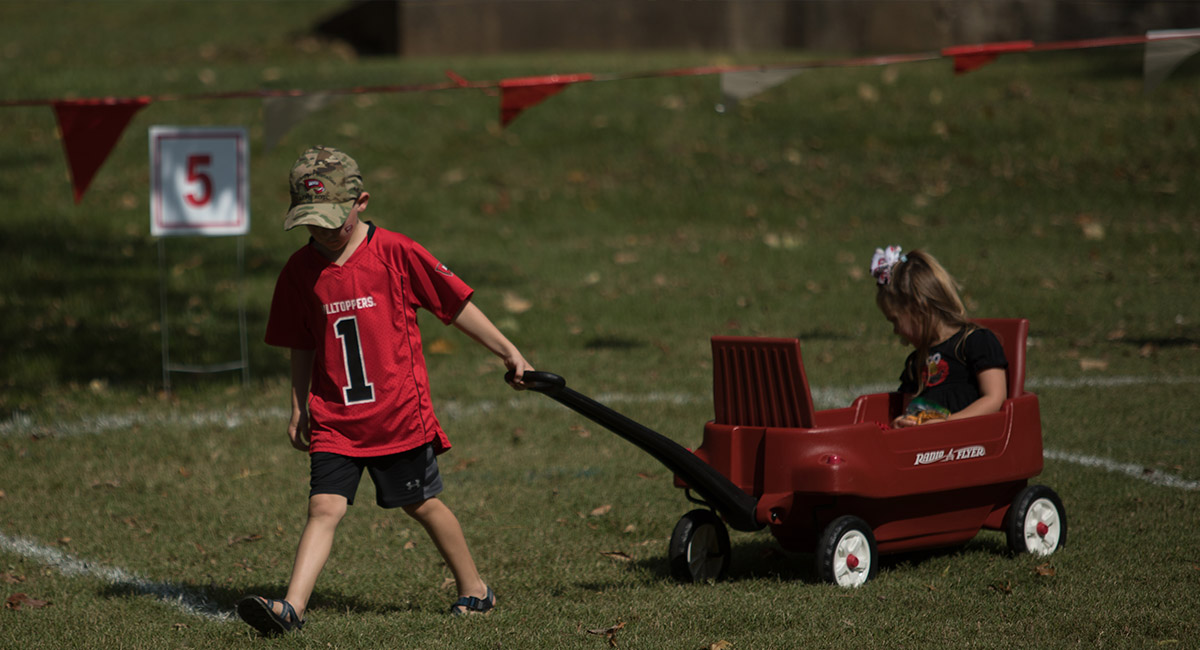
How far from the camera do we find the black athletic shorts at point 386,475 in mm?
4281

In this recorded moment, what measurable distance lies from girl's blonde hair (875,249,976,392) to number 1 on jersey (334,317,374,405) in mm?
2244

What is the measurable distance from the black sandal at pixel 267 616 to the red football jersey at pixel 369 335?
1.78 feet

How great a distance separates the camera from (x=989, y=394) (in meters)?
5.14

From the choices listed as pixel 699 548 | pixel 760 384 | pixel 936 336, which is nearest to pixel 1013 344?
pixel 936 336

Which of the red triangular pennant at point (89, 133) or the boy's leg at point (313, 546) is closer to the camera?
the boy's leg at point (313, 546)

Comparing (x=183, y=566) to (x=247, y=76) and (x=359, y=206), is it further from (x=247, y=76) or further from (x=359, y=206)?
(x=247, y=76)

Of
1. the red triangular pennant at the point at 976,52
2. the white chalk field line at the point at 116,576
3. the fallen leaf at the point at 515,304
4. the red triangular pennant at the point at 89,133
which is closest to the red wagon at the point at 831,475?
the white chalk field line at the point at 116,576

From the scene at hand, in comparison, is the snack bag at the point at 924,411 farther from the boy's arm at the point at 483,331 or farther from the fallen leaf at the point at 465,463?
the fallen leaf at the point at 465,463

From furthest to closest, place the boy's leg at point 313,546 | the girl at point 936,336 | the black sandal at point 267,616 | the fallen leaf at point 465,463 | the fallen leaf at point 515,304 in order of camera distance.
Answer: the fallen leaf at point 515,304
the fallen leaf at point 465,463
the girl at point 936,336
the boy's leg at point 313,546
the black sandal at point 267,616

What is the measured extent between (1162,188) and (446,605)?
1079 cm

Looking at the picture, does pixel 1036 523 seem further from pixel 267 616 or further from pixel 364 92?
pixel 364 92

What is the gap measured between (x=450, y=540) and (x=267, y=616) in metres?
0.72

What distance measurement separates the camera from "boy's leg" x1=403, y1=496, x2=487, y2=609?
4.48 metres

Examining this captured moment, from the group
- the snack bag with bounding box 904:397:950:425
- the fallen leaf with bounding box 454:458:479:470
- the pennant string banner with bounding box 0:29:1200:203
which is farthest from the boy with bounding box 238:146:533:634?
the pennant string banner with bounding box 0:29:1200:203
